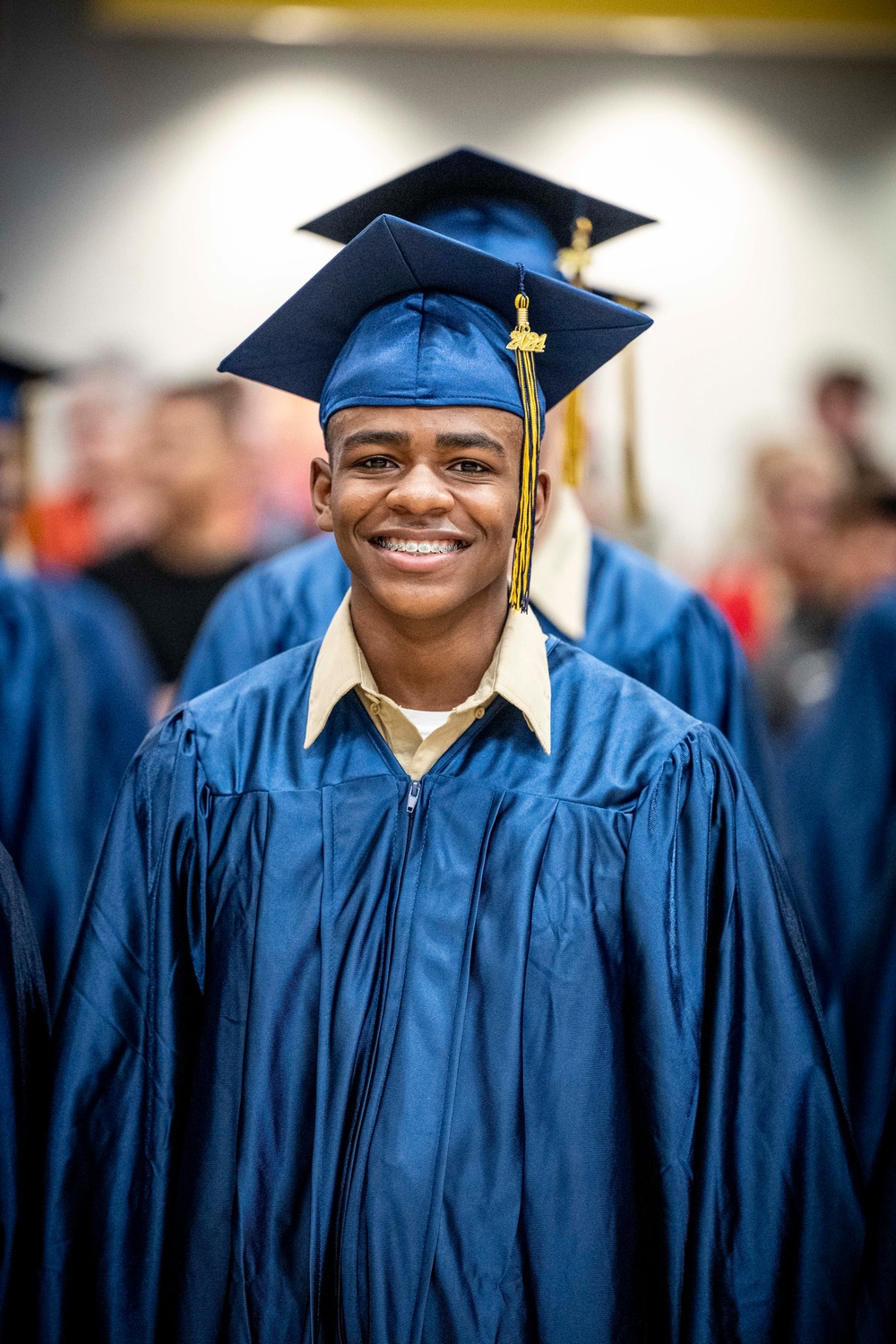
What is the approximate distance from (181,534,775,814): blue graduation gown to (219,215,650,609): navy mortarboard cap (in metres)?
0.83

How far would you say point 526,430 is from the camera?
5.16ft

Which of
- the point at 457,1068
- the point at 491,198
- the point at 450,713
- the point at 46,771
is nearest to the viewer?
the point at 457,1068

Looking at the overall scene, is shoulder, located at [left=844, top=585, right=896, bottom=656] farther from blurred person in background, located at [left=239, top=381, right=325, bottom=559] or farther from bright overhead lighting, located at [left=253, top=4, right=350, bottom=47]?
bright overhead lighting, located at [left=253, top=4, right=350, bottom=47]

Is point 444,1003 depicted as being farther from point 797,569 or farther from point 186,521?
point 797,569

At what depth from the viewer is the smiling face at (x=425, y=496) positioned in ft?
4.99

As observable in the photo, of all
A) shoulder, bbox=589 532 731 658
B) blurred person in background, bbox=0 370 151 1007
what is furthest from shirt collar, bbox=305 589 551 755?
blurred person in background, bbox=0 370 151 1007

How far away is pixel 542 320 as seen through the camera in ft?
5.29

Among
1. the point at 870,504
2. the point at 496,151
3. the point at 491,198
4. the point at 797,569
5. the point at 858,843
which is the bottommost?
the point at 858,843

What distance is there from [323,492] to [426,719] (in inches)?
12.0

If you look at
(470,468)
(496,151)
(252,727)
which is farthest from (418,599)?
(496,151)

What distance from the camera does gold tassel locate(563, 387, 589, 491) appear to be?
8.11ft

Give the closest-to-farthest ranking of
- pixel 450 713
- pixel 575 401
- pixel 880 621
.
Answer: pixel 450 713 → pixel 575 401 → pixel 880 621

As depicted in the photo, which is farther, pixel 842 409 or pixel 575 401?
pixel 842 409

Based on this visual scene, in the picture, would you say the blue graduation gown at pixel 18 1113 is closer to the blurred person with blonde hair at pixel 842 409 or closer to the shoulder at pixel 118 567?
the shoulder at pixel 118 567
